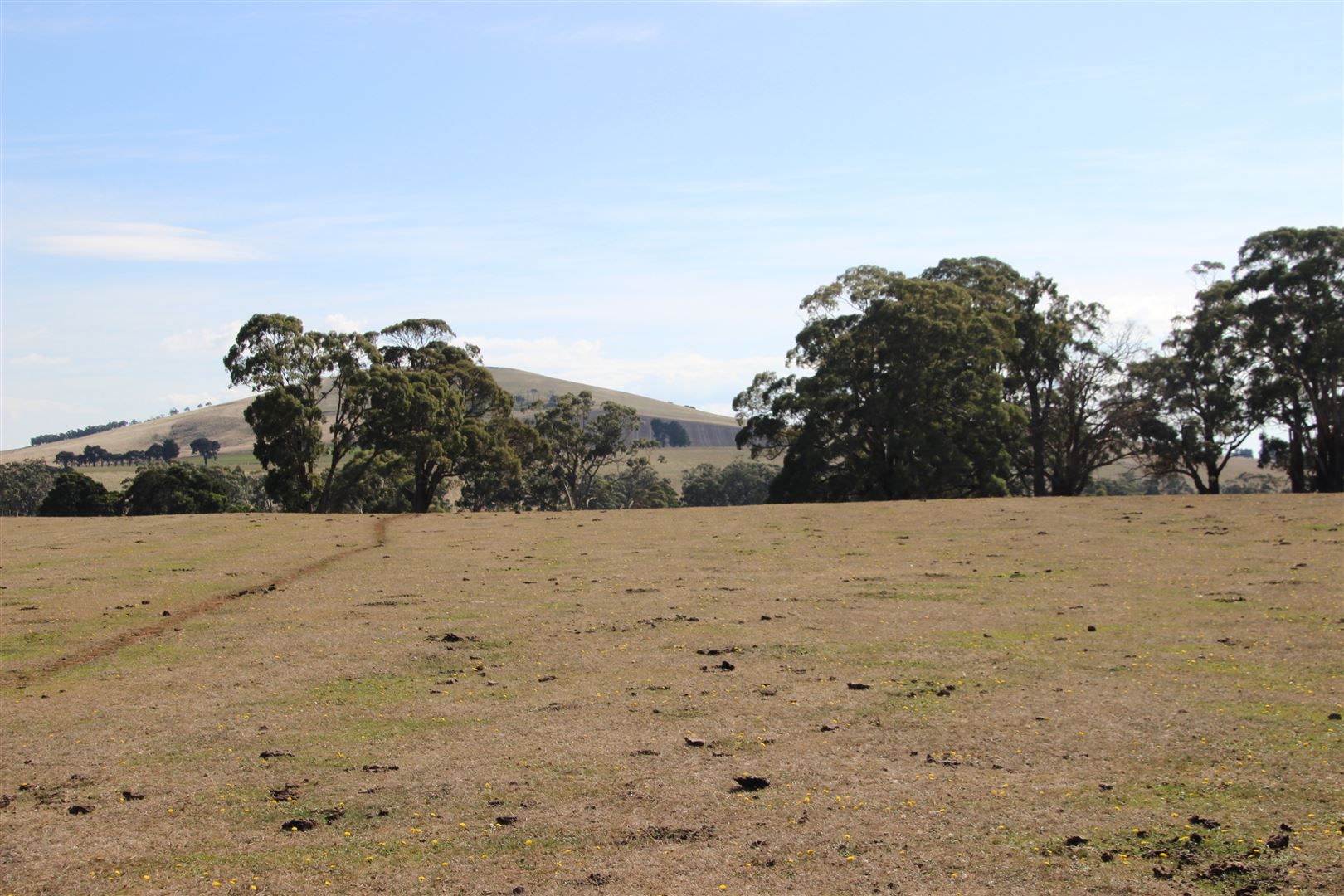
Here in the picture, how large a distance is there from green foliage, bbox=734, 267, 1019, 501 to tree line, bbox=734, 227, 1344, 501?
9 centimetres

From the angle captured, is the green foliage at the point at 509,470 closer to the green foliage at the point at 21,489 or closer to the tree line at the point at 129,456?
the green foliage at the point at 21,489

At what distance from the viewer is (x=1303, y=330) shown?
58.0 m

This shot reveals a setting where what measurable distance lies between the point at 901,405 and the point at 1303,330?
22196 mm

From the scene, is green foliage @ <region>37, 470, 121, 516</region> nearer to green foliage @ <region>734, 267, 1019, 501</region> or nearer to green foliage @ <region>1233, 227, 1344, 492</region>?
green foliage @ <region>734, 267, 1019, 501</region>

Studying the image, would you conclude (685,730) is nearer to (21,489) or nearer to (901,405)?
(901,405)

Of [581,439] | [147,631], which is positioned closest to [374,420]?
[581,439]

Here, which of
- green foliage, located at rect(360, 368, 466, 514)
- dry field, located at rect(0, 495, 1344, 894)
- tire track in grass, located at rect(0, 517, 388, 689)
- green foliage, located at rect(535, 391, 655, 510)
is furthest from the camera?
green foliage, located at rect(535, 391, 655, 510)

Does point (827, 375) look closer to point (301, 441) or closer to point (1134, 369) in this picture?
point (1134, 369)

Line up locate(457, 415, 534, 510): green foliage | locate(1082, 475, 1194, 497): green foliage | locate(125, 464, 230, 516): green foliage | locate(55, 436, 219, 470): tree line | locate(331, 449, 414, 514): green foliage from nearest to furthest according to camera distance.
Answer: locate(331, 449, 414, 514): green foliage
locate(457, 415, 534, 510): green foliage
locate(125, 464, 230, 516): green foliage
locate(1082, 475, 1194, 497): green foliage
locate(55, 436, 219, 470): tree line

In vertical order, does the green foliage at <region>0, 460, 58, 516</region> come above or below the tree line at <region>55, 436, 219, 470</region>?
below

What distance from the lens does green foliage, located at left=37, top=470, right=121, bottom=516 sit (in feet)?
225

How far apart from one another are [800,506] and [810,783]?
1198 inches

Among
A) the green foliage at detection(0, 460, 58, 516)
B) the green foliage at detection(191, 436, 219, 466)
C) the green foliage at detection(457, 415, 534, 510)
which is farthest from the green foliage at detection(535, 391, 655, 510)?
the green foliage at detection(191, 436, 219, 466)

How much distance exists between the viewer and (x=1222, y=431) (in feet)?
211
